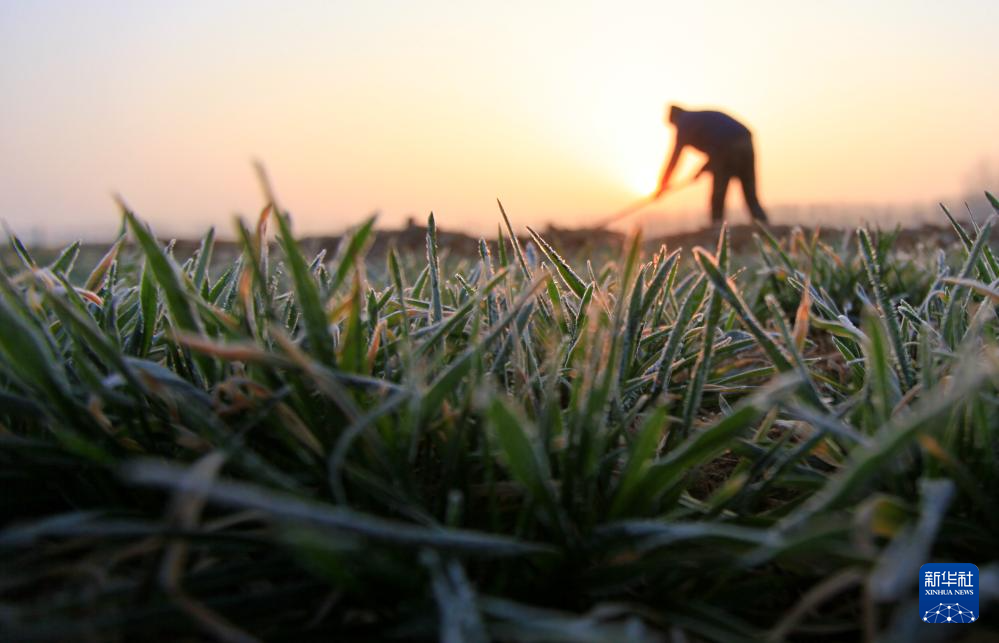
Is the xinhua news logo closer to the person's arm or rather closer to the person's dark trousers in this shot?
the person's arm

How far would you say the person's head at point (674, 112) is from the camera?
11539 mm

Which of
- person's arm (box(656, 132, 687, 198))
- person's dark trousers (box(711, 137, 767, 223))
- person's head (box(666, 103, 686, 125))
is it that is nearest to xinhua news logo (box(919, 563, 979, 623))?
person's arm (box(656, 132, 687, 198))

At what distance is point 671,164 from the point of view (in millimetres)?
10883

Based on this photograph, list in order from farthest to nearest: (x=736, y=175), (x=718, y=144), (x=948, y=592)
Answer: (x=736, y=175)
(x=718, y=144)
(x=948, y=592)

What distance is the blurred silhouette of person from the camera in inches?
441

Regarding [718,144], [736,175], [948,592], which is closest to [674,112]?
[718,144]

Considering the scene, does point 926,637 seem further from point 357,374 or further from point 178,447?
point 178,447

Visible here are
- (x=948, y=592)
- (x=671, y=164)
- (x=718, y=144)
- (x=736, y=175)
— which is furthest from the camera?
(x=736, y=175)

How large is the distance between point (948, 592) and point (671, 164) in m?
10.7

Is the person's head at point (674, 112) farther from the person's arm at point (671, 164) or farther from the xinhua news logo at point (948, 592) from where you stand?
the xinhua news logo at point (948, 592)

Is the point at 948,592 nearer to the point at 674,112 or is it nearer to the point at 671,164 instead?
the point at 671,164

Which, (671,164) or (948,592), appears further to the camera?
(671,164)

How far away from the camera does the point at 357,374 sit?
0.82 meters

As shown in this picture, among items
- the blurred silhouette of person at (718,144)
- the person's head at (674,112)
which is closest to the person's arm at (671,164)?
the blurred silhouette of person at (718,144)
